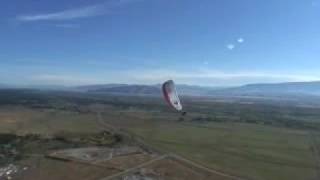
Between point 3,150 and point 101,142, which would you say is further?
point 101,142

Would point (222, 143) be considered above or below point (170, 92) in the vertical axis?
below

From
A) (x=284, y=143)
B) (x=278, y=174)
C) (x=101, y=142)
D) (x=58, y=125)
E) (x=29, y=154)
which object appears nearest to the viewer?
(x=278, y=174)

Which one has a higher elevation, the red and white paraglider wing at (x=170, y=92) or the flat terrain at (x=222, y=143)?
the red and white paraglider wing at (x=170, y=92)

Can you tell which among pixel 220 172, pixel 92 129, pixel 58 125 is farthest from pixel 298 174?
pixel 58 125

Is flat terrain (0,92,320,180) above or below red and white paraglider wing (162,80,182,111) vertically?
below

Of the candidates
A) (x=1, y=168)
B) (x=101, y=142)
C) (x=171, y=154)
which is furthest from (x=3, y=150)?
(x=171, y=154)

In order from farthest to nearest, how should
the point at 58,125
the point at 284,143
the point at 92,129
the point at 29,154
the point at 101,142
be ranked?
the point at 58,125
the point at 92,129
the point at 284,143
the point at 101,142
the point at 29,154

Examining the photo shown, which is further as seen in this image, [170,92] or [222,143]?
[222,143]

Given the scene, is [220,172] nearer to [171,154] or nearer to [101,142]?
[171,154]

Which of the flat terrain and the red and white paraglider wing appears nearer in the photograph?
the red and white paraglider wing
